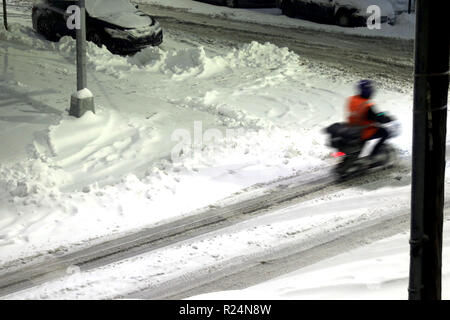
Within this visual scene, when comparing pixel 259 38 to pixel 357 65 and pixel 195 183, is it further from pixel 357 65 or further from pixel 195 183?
pixel 195 183

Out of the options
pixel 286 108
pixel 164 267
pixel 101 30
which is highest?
pixel 101 30

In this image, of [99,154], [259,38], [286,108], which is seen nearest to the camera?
[99,154]

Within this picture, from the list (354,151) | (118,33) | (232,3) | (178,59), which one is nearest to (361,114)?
(354,151)

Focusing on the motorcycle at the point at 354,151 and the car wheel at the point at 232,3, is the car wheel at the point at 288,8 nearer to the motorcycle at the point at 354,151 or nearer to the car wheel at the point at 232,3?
the car wheel at the point at 232,3

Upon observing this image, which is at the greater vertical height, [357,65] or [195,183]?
[357,65]

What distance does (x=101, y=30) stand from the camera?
1992 cm

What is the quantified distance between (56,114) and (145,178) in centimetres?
362

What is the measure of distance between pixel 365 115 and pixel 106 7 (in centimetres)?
1071

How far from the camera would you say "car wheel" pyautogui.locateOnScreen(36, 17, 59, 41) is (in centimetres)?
2072

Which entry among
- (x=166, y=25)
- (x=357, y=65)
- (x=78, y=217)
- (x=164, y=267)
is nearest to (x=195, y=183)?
(x=78, y=217)

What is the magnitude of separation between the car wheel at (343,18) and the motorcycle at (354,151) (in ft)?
40.6

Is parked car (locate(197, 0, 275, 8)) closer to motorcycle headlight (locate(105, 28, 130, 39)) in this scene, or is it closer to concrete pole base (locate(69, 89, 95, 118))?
motorcycle headlight (locate(105, 28, 130, 39))

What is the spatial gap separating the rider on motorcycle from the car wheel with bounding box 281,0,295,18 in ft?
49.6

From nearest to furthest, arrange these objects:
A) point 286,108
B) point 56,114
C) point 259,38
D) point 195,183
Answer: point 195,183 < point 56,114 < point 286,108 < point 259,38
